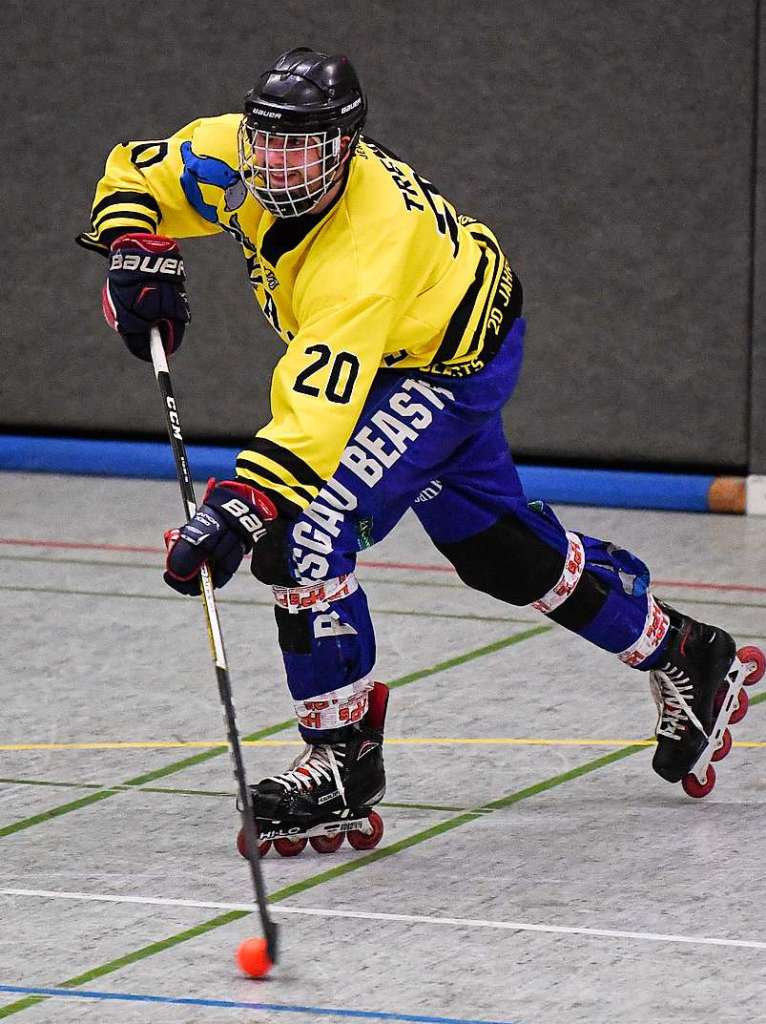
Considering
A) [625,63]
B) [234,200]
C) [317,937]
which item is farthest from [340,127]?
[625,63]

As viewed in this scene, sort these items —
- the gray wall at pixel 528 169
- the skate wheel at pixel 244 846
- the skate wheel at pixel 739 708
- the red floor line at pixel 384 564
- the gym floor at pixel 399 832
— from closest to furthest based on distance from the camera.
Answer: the gym floor at pixel 399 832 < the skate wheel at pixel 244 846 < the skate wheel at pixel 739 708 < the red floor line at pixel 384 564 < the gray wall at pixel 528 169

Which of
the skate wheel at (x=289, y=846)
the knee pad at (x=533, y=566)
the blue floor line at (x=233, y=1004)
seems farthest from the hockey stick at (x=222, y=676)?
the knee pad at (x=533, y=566)

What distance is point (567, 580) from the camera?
14.5 ft

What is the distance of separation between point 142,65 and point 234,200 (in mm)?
3921

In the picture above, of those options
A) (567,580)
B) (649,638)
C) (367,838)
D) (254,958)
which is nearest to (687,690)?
(649,638)

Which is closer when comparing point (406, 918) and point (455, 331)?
point (406, 918)

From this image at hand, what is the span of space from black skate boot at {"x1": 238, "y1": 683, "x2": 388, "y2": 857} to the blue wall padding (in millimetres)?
3334

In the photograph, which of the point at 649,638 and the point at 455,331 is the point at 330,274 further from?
the point at 649,638

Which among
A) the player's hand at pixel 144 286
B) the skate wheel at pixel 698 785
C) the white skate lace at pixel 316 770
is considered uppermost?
the player's hand at pixel 144 286

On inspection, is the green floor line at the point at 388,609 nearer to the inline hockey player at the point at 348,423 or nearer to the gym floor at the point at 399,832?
the gym floor at the point at 399,832

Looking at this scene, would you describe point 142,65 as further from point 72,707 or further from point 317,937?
point 317,937

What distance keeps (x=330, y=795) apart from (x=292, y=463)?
745 millimetres

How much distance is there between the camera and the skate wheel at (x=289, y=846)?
164 inches

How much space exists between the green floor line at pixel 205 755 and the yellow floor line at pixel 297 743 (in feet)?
0.24
